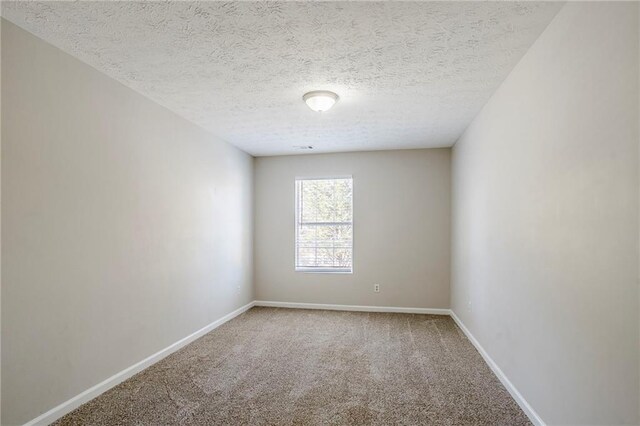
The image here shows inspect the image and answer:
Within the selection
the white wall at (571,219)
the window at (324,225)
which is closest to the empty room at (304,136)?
the white wall at (571,219)

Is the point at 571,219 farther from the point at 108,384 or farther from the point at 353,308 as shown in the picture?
the point at 353,308

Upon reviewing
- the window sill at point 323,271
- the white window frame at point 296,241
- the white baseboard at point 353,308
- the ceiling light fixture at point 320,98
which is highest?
the ceiling light fixture at point 320,98

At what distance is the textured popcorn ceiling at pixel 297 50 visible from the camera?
200 cm

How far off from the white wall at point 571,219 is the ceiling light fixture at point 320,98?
1.43m

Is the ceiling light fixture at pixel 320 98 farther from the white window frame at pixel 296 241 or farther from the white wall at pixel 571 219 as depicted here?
the white window frame at pixel 296 241

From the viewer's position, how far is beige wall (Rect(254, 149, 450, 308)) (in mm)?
5395

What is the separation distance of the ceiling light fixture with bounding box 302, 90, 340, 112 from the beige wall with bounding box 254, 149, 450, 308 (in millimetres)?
2490

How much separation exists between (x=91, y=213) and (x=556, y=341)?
323cm

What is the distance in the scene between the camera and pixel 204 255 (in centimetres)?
439

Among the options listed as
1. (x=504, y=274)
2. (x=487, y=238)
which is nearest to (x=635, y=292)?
(x=504, y=274)

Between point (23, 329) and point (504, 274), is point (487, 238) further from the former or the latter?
point (23, 329)

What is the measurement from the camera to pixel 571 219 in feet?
6.15

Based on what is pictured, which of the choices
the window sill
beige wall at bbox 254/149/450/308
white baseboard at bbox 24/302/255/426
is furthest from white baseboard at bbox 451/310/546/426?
white baseboard at bbox 24/302/255/426

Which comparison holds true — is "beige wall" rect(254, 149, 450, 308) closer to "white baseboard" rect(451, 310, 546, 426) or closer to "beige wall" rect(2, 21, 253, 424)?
"white baseboard" rect(451, 310, 546, 426)
